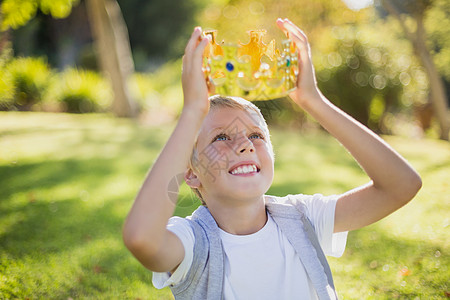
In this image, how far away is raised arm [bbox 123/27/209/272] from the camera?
4.40 ft

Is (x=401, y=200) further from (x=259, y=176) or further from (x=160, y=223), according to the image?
(x=160, y=223)

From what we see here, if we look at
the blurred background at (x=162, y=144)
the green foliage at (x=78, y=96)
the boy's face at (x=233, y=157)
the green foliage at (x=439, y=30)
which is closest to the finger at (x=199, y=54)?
the boy's face at (x=233, y=157)

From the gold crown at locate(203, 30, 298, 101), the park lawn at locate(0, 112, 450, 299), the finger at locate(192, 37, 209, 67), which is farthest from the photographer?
the park lawn at locate(0, 112, 450, 299)

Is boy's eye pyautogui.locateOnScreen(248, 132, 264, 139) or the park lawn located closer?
boy's eye pyautogui.locateOnScreen(248, 132, 264, 139)

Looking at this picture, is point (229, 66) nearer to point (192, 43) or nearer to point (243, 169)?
point (192, 43)

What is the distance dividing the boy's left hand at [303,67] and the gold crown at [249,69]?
0.9 inches

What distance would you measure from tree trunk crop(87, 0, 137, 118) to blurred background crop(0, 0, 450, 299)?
33 millimetres

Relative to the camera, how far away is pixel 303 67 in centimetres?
172

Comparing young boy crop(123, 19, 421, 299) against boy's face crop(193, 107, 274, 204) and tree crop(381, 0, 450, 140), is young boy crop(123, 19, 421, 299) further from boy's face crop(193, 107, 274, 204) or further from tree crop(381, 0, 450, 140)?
tree crop(381, 0, 450, 140)

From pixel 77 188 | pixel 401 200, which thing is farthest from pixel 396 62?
pixel 401 200

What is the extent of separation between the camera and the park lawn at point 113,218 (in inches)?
115

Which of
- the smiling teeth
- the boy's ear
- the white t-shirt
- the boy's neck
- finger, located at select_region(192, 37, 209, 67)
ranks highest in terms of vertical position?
finger, located at select_region(192, 37, 209, 67)

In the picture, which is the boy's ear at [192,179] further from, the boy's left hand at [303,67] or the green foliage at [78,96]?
the green foliage at [78,96]

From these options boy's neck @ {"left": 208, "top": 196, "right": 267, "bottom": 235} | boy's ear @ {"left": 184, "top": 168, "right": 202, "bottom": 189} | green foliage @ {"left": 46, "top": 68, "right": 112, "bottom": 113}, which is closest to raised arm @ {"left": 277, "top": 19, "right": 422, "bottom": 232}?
boy's neck @ {"left": 208, "top": 196, "right": 267, "bottom": 235}
